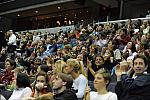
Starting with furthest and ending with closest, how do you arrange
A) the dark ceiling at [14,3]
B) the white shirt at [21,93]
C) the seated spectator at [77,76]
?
the dark ceiling at [14,3], the seated spectator at [77,76], the white shirt at [21,93]

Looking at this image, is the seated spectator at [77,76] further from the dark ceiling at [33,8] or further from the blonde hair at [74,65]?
the dark ceiling at [33,8]

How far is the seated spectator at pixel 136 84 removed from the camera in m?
4.96

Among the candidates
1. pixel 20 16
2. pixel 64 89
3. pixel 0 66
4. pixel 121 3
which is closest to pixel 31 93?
pixel 64 89

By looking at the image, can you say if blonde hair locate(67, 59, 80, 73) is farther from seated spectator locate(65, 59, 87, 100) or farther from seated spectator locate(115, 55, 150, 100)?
seated spectator locate(115, 55, 150, 100)

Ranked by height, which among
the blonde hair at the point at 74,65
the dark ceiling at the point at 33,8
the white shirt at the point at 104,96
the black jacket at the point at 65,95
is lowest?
the white shirt at the point at 104,96

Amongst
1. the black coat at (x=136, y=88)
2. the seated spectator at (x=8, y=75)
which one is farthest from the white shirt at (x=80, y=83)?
the seated spectator at (x=8, y=75)

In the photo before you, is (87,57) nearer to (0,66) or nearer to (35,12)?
(0,66)

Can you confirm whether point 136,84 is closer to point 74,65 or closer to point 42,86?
point 42,86

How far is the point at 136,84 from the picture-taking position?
196 inches

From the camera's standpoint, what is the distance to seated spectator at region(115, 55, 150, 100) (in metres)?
4.96

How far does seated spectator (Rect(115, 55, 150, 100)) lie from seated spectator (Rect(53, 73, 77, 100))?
0.68m

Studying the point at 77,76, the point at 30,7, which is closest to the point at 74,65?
the point at 77,76

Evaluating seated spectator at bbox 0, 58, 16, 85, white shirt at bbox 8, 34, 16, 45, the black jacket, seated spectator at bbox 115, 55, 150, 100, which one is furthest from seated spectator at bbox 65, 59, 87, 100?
white shirt at bbox 8, 34, 16, 45

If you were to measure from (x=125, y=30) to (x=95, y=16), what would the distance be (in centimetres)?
1382
